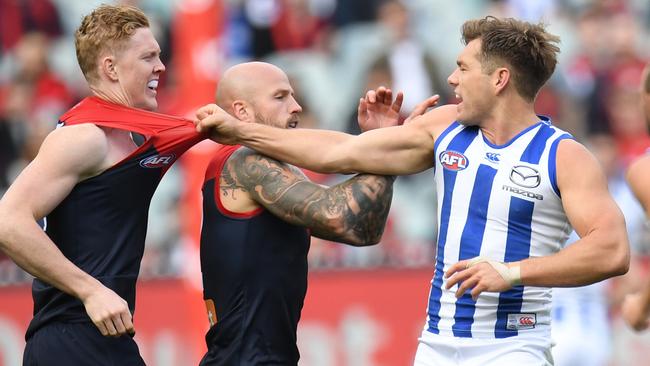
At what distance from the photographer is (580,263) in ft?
16.8

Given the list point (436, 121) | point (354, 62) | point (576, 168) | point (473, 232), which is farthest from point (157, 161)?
point (354, 62)

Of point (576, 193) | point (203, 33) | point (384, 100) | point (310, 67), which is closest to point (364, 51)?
point (310, 67)

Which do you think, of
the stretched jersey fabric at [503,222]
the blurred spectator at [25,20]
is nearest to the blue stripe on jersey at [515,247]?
the stretched jersey fabric at [503,222]

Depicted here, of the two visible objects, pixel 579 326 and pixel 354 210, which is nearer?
pixel 354 210

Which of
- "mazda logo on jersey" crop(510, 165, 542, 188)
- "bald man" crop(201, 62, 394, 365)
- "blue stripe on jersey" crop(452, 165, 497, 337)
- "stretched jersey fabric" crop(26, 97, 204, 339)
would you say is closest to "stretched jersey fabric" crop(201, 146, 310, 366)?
"bald man" crop(201, 62, 394, 365)

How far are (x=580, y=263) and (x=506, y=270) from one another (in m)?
0.32

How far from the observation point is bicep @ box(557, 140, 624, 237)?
5.16m

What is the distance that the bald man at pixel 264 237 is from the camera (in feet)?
17.9

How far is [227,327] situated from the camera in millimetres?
5496

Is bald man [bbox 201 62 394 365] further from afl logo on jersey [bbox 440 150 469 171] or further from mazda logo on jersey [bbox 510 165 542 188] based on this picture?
mazda logo on jersey [bbox 510 165 542 188]

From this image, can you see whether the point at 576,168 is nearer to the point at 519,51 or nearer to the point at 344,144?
the point at 519,51

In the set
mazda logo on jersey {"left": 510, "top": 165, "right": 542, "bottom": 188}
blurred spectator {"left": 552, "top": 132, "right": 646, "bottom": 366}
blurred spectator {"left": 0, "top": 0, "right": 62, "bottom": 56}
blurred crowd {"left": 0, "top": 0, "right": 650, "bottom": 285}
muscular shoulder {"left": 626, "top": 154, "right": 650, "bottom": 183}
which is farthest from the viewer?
blurred spectator {"left": 0, "top": 0, "right": 62, "bottom": 56}

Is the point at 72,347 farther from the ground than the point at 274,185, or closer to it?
closer to it

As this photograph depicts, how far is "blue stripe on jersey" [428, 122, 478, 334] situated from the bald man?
0.89 ft
